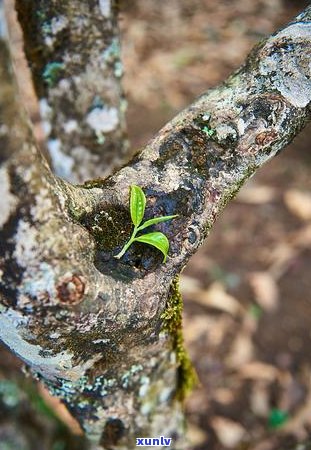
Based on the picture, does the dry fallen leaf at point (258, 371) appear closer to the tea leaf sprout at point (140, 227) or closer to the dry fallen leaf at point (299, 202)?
the dry fallen leaf at point (299, 202)

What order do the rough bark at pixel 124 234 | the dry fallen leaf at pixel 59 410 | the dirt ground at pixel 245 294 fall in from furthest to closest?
1. the dirt ground at pixel 245 294
2. the dry fallen leaf at pixel 59 410
3. the rough bark at pixel 124 234

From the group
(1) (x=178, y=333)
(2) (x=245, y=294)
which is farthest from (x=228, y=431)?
(1) (x=178, y=333)

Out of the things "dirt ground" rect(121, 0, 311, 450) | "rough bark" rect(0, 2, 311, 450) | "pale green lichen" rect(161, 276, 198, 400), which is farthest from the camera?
"dirt ground" rect(121, 0, 311, 450)

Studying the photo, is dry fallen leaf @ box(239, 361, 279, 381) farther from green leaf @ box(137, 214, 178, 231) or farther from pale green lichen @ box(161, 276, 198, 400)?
green leaf @ box(137, 214, 178, 231)

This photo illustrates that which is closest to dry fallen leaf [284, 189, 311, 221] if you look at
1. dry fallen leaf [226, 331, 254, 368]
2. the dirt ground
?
the dirt ground

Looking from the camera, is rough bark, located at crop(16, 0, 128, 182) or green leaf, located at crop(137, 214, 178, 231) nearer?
green leaf, located at crop(137, 214, 178, 231)

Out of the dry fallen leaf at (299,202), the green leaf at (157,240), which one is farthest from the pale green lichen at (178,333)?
the dry fallen leaf at (299,202)

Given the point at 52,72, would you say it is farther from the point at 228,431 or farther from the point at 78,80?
the point at 228,431

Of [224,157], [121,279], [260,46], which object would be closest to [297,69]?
[260,46]
